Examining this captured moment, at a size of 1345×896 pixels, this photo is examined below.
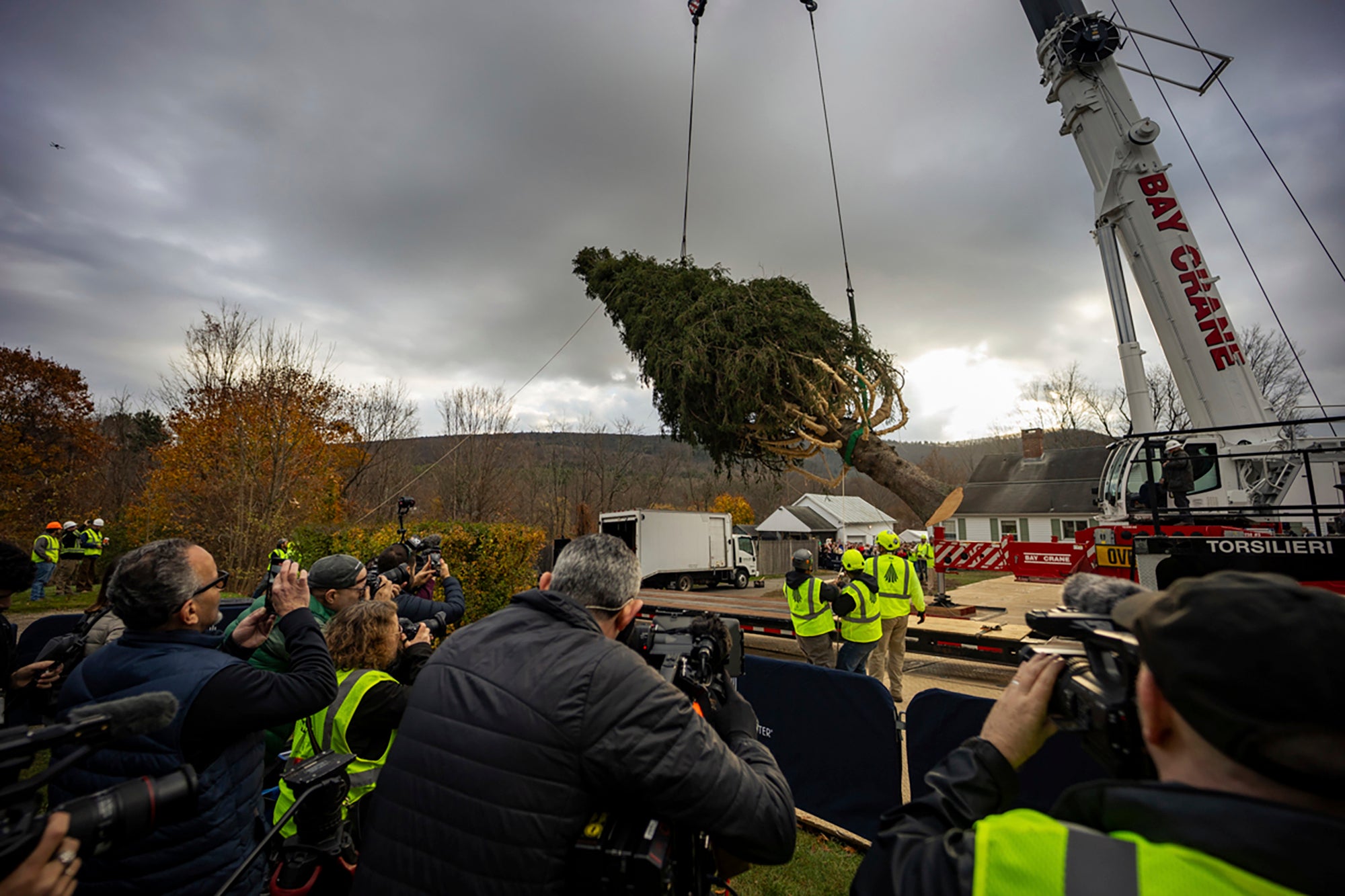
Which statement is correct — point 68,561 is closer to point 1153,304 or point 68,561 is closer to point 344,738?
point 344,738

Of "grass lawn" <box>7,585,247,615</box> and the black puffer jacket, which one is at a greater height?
the black puffer jacket

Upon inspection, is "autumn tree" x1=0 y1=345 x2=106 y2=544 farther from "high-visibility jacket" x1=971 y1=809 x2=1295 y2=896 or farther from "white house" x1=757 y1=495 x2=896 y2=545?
"white house" x1=757 y1=495 x2=896 y2=545

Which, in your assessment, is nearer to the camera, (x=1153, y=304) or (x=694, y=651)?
(x=694, y=651)

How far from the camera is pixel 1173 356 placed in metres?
8.15

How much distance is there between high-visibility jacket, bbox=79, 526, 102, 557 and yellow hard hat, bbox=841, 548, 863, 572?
61.0 feet

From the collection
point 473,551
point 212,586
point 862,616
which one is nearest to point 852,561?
point 862,616

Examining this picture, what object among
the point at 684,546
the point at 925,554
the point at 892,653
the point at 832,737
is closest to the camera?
the point at 832,737

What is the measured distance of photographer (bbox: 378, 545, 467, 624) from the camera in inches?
202

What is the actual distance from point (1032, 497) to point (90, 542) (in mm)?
40660

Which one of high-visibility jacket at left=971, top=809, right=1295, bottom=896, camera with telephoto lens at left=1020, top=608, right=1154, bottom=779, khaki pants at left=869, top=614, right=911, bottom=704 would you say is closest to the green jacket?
high-visibility jacket at left=971, top=809, right=1295, bottom=896

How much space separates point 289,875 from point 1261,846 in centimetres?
303

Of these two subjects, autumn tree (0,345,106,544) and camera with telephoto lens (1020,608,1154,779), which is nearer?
camera with telephoto lens (1020,608,1154,779)

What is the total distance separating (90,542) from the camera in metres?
14.3

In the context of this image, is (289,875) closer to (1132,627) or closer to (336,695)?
(336,695)
